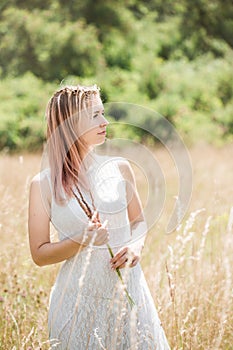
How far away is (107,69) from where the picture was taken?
1306 cm

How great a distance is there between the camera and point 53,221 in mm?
1817

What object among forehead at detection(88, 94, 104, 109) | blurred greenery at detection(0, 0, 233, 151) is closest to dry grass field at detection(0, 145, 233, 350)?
forehead at detection(88, 94, 104, 109)

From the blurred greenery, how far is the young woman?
31.2 feet

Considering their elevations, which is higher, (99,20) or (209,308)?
(99,20)

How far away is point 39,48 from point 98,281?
11.4 meters

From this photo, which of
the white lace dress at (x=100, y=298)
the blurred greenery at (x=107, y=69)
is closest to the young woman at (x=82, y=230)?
the white lace dress at (x=100, y=298)

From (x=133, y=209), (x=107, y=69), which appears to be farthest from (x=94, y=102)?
(x=107, y=69)

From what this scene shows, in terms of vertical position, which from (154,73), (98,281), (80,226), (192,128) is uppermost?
(80,226)

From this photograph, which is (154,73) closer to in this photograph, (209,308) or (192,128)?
(192,128)

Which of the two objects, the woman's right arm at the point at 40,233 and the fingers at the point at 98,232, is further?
the woman's right arm at the point at 40,233

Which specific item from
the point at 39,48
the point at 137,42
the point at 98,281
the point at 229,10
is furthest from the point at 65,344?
the point at 229,10

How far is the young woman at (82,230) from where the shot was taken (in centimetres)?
180

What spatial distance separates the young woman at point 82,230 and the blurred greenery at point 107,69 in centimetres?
950

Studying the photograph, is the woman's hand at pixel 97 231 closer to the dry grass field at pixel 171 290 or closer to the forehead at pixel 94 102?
the dry grass field at pixel 171 290
